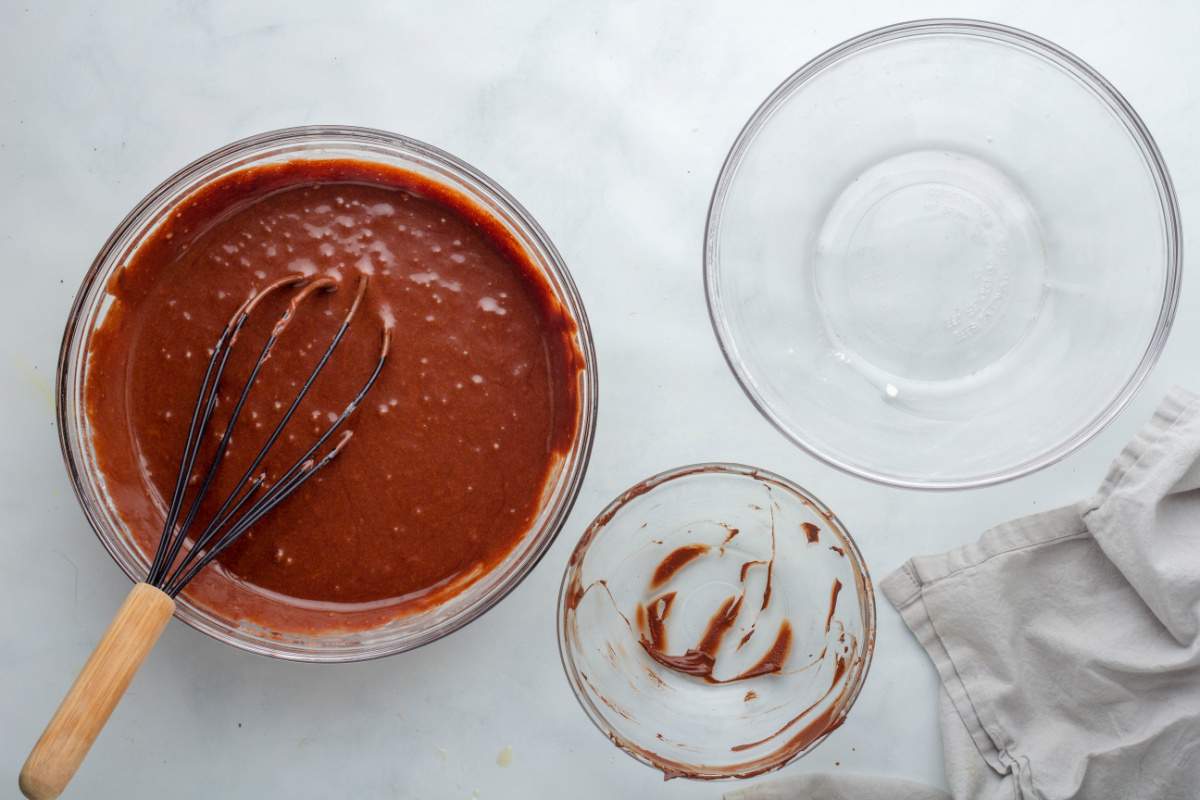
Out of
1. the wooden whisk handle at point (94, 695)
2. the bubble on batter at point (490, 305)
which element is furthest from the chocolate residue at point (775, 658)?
the wooden whisk handle at point (94, 695)

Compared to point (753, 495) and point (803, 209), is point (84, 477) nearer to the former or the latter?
point (753, 495)

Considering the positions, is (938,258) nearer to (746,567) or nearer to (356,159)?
(746,567)

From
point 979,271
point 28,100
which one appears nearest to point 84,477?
point 28,100

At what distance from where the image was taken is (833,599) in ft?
4.77

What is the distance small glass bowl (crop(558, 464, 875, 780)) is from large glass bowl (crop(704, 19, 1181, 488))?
0.18m

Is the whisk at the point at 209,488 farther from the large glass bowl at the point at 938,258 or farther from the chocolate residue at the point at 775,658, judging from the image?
the chocolate residue at the point at 775,658

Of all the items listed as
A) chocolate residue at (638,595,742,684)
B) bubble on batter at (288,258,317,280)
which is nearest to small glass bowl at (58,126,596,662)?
bubble on batter at (288,258,317,280)

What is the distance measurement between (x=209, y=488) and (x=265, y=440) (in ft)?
0.38

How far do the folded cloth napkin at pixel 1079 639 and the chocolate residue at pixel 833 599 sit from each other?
2.8 inches

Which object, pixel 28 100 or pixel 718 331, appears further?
pixel 28 100

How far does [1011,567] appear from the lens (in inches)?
55.7

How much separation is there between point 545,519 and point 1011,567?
69 cm

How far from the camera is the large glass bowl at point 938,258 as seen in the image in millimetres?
1354

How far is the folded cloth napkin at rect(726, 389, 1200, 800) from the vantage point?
1370 millimetres
